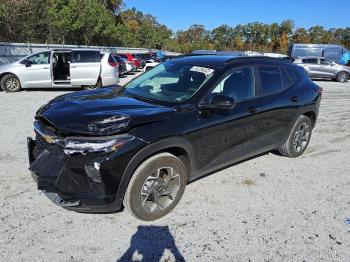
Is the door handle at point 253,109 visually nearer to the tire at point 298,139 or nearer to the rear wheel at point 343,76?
the tire at point 298,139

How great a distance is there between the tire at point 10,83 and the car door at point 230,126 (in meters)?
10.8

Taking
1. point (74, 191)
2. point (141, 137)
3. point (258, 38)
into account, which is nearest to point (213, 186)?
point (141, 137)

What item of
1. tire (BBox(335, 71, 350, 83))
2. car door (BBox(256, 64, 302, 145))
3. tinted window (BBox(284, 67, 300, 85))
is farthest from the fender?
tire (BBox(335, 71, 350, 83))

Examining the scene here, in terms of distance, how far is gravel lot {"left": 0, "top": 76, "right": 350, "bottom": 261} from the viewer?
3.30 metres

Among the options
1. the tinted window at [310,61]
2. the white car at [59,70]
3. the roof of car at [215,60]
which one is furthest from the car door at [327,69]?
the roof of car at [215,60]

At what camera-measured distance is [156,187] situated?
12.5 feet

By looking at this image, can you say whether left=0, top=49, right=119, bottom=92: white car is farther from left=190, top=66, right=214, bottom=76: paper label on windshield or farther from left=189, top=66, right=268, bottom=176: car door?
left=189, top=66, right=268, bottom=176: car door

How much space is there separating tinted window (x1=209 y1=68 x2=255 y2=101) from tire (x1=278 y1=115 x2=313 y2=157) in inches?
54.8

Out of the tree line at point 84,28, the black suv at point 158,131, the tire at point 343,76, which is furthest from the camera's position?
the tree line at point 84,28

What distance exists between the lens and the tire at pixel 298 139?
5.76m

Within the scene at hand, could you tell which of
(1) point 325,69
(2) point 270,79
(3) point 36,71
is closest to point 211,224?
(2) point 270,79

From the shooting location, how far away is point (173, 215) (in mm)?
3965

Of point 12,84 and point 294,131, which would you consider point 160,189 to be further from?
point 12,84

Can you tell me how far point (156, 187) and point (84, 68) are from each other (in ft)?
35.1
